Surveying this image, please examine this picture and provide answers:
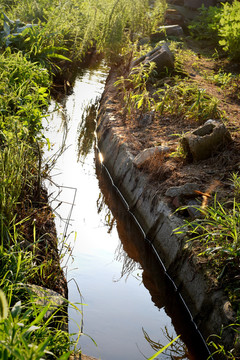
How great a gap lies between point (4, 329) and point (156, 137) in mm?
4645

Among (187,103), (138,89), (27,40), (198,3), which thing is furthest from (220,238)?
(198,3)

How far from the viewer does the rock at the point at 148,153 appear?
606 centimetres

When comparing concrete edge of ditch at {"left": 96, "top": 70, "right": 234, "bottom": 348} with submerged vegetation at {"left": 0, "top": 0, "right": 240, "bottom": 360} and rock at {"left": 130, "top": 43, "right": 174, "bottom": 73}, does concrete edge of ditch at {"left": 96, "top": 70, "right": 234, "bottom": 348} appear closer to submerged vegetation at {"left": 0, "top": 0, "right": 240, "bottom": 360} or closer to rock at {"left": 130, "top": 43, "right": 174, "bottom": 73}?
submerged vegetation at {"left": 0, "top": 0, "right": 240, "bottom": 360}

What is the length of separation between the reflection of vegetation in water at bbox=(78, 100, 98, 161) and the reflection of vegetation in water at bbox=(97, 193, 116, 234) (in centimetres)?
120

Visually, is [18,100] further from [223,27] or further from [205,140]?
[223,27]

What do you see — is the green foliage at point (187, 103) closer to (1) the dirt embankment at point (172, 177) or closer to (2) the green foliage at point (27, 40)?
(1) the dirt embankment at point (172, 177)

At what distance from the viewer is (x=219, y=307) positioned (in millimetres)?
3936

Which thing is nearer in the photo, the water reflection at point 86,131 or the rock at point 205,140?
the rock at point 205,140

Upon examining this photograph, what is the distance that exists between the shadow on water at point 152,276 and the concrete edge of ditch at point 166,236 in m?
0.09

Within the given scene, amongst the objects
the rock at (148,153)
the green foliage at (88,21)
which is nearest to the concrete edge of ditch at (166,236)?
the rock at (148,153)

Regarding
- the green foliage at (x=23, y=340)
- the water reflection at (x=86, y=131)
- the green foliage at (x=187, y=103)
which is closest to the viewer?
the green foliage at (x=23, y=340)

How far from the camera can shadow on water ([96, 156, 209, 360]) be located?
4.13 m

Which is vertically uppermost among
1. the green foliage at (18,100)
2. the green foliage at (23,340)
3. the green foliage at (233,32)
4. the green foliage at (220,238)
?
the green foliage at (233,32)

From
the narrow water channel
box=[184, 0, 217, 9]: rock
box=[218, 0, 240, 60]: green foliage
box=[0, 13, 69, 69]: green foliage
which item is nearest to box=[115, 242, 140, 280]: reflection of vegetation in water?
the narrow water channel
